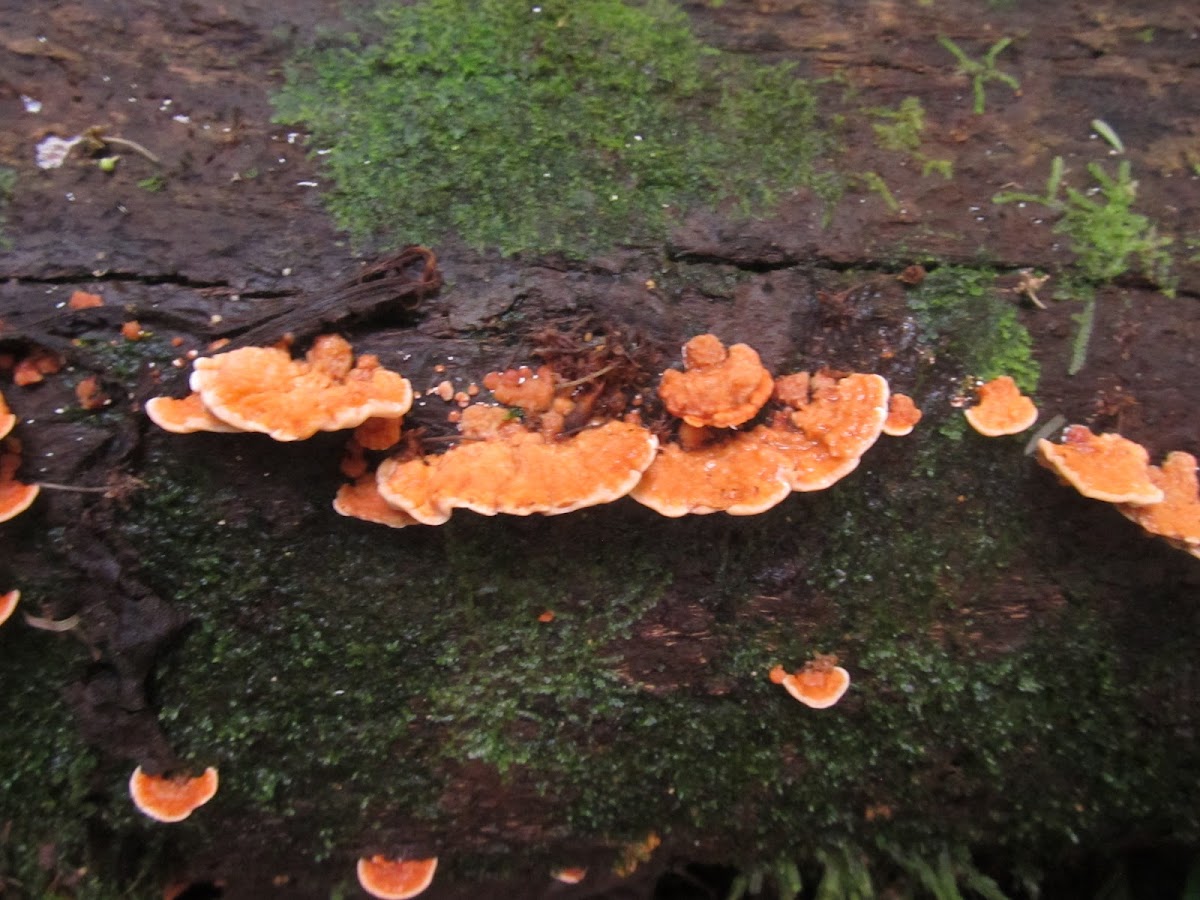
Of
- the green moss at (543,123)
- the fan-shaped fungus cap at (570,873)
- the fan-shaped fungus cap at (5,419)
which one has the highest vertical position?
the green moss at (543,123)

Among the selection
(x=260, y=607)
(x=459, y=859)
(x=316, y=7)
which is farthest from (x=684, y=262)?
(x=459, y=859)

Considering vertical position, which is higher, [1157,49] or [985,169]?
[1157,49]

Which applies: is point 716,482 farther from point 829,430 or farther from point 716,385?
point 829,430

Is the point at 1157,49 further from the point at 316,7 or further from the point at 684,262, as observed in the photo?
the point at 316,7

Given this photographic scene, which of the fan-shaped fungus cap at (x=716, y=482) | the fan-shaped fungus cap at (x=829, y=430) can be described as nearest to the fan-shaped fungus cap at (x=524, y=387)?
the fan-shaped fungus cap at (x=716, y=482)

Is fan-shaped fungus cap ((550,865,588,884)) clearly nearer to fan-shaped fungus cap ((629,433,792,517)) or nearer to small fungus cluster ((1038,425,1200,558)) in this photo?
fan-shaped fungus cap ((629,433,792,517))

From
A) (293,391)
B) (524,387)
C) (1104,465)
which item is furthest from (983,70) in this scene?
(293,391)

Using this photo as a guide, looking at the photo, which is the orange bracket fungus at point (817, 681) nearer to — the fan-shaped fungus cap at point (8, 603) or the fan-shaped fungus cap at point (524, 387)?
the fan-shaped fungus cap at point (524, 387)
